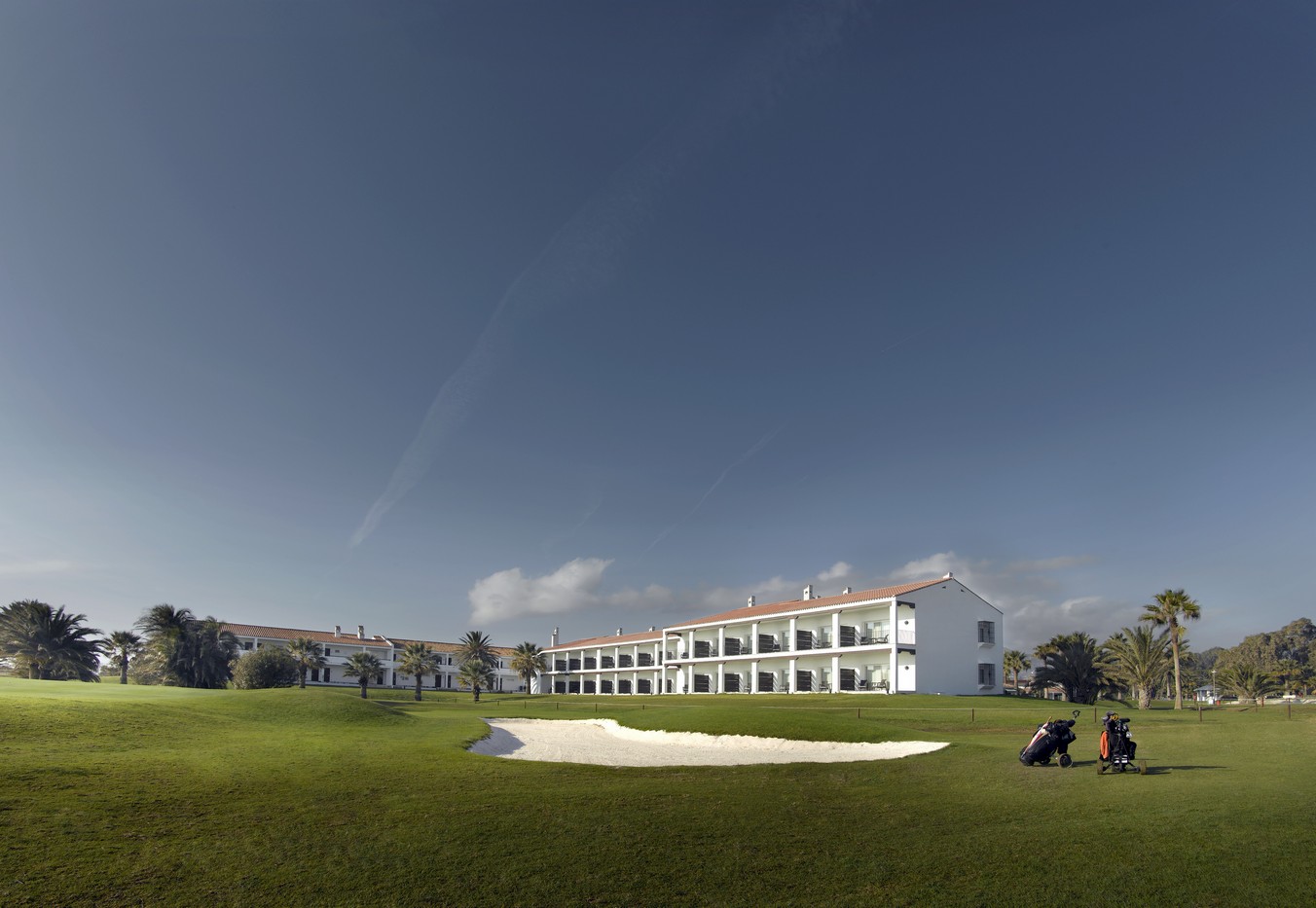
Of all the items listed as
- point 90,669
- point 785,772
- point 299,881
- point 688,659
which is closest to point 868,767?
point 785,772

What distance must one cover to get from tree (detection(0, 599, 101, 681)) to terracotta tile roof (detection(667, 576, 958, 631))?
61.7 meters

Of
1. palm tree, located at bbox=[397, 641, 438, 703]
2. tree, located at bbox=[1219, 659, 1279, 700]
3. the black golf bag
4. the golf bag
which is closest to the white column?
the golf bag

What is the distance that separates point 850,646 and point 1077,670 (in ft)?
64.1

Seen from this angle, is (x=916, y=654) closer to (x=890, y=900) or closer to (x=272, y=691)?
(x=272, y=691)

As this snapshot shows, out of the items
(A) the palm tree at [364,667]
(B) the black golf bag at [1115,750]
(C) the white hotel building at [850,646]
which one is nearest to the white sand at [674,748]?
(B) the black golf bag at [1115,750]

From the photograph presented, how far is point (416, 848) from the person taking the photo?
10594 mm

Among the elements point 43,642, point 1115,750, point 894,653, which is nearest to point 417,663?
point 43,642

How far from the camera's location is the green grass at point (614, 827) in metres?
9.05

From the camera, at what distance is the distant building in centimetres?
10900

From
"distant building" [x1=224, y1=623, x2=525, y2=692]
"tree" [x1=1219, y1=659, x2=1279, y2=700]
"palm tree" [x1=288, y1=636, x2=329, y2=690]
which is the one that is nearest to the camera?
"tree" [x1=1219, y1=659, x2=1279, y2=700]

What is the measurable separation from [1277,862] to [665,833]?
8.36 meters

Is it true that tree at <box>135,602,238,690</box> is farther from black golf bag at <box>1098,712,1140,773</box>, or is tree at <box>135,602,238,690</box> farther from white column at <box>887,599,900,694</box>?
black golf bag at <box>1098,712,1140,773</box>

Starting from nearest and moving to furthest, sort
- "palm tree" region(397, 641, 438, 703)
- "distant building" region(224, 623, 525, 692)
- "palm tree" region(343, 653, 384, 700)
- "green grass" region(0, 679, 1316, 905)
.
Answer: "green grass" region(0, 679, 1316, 905)
"palm tree" region(343, 653, 384, 700)
"palm tree" region(397, 641, 438, 703)
"distant building" region(224, 623, 525, 692)

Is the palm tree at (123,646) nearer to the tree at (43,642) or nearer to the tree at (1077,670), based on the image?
the tree at (43,642)
